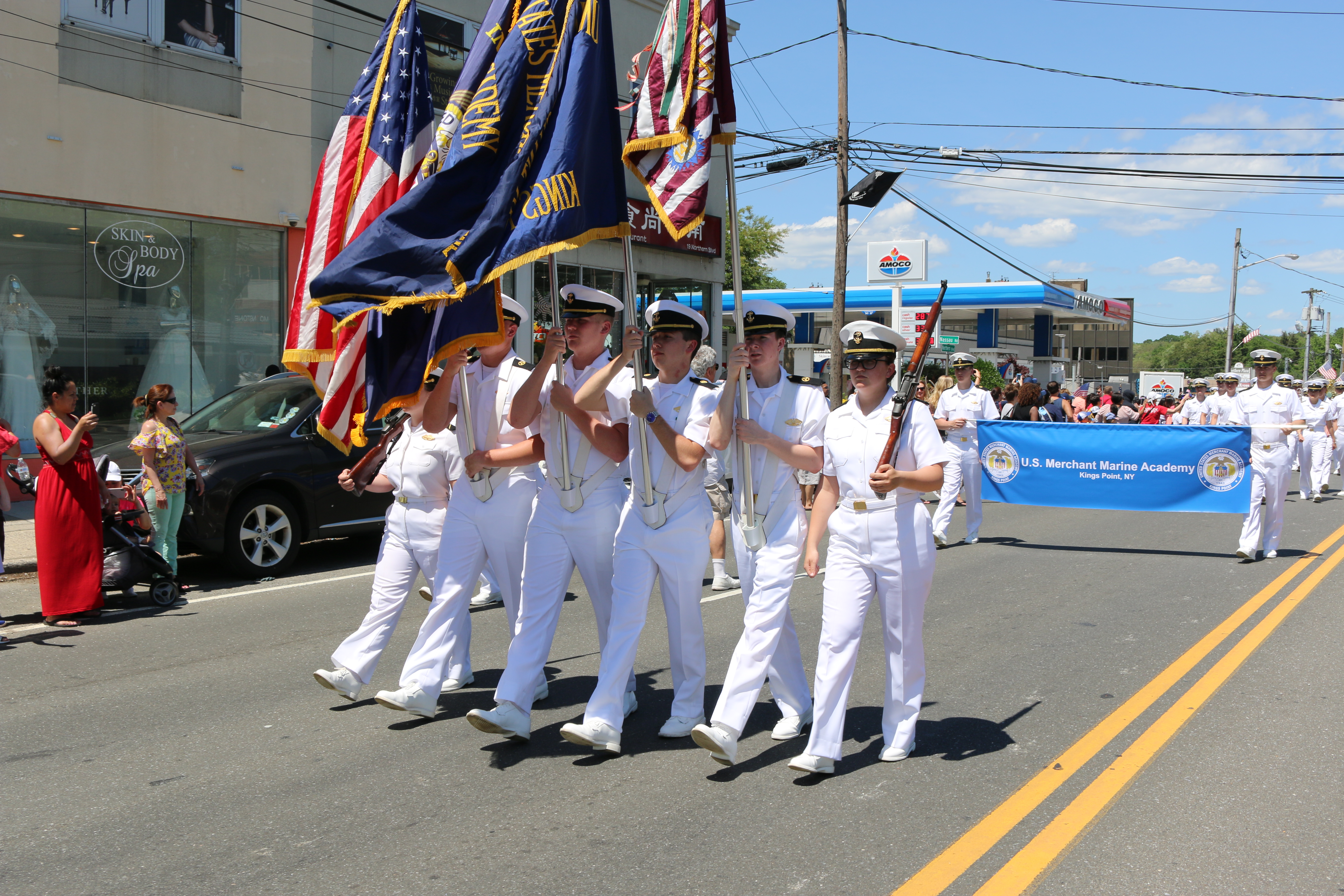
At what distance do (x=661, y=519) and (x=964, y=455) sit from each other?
27.2 feet

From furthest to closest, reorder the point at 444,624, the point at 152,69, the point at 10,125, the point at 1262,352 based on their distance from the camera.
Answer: the point at 152,69, the point at 10,125, the point at 1262,352, the point at 444,624

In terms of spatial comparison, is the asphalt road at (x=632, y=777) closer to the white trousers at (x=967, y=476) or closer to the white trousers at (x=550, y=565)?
the white trousers at (x=550, y=565)

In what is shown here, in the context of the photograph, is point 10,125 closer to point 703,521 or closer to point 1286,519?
point 703,521

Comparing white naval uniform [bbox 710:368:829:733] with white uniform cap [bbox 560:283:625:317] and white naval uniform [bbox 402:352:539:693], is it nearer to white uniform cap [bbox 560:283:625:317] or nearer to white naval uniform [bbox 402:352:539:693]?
white uniform cap [bbox 560:283:625:317]

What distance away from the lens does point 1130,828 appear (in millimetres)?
4215

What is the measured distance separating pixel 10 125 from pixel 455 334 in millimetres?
12169

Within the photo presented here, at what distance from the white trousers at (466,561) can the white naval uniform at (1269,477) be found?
8.47 meters

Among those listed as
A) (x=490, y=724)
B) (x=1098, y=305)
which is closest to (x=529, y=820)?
(x=490, y=724)

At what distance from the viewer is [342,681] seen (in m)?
5.43

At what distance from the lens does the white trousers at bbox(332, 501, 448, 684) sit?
5.48m

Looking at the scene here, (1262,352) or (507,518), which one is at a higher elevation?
(1262,352)

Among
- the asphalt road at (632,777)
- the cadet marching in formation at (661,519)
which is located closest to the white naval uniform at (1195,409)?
the asphalt road at (632,777)

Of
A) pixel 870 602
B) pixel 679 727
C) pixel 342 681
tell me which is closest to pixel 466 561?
pixel 342 681

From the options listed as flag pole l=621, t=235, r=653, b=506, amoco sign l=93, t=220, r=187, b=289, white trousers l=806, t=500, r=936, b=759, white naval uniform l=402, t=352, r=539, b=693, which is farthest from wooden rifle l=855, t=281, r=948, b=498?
amoco sign l=93, t=220, r=187, b=289
